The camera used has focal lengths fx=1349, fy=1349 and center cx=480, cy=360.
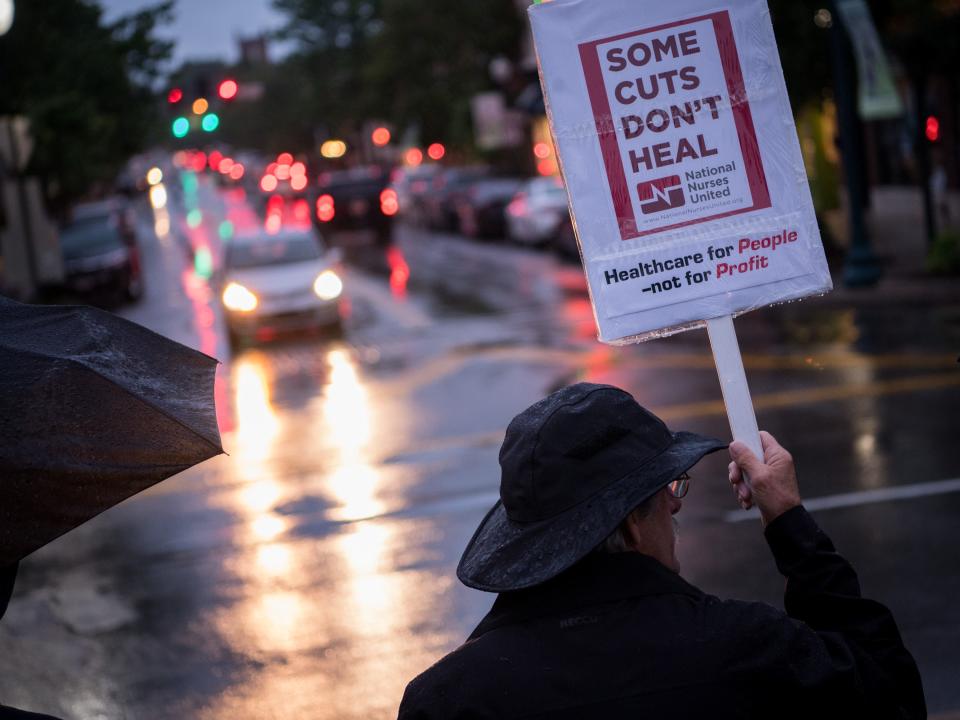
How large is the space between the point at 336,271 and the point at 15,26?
33.5 feet

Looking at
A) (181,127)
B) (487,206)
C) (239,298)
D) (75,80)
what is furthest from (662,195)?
(487,206)

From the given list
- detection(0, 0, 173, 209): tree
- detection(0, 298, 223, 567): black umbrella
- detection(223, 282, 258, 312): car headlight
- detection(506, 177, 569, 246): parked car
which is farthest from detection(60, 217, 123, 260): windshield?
detection(0, 298, 223, 567): black umbrella

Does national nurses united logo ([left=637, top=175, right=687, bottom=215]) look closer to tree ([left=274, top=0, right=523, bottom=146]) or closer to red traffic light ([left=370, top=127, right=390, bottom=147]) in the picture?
tree ([left=274, top=0, right=523, bottom=146])

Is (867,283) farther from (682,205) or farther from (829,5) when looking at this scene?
(682,205)

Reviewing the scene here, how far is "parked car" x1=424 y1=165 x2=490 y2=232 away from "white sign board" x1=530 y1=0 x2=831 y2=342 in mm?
38058

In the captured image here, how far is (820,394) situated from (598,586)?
33.0 ft

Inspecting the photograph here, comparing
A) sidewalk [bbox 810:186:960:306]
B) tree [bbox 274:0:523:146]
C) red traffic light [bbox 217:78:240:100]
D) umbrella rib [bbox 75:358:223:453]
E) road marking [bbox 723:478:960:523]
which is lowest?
road marking [bbox 723:478:960:523]

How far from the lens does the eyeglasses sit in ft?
8.66

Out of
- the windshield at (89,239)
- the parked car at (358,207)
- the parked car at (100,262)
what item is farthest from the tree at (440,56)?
the parked car at (100,262)

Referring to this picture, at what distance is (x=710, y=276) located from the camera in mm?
3082

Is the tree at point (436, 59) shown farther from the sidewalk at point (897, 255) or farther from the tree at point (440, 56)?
the sidewalk at point (897, 255)

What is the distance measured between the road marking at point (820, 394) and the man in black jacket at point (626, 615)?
902 cm

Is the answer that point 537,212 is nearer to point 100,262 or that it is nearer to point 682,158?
point 100,262

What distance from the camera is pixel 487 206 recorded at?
1484 inches
